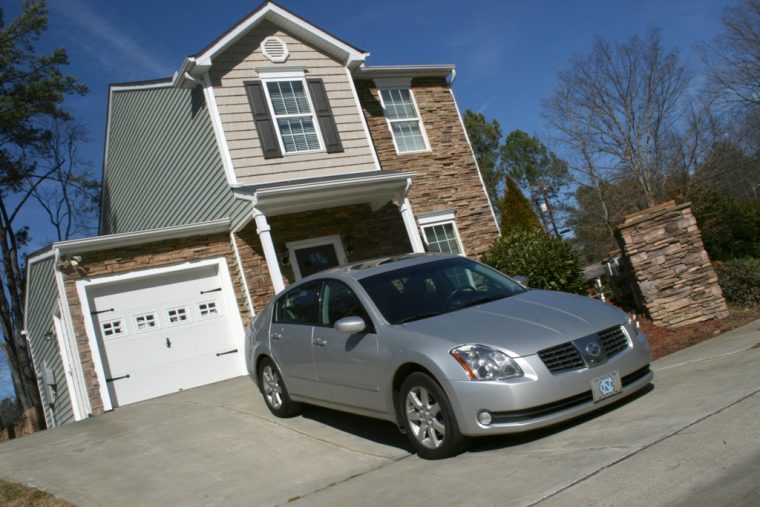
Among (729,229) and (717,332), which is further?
(729,229)

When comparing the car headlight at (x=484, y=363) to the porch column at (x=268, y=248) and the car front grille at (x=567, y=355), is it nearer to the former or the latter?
the car front grille at (x=567, y=355)

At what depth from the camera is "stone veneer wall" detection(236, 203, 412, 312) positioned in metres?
12.8

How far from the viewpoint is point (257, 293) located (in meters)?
12.7

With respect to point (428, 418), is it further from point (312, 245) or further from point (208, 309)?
point (312, 245)

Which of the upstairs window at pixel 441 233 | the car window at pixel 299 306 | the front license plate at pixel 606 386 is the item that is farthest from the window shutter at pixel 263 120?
the front license plate at pixel 606 386

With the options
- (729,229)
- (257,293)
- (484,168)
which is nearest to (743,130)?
(484,168)

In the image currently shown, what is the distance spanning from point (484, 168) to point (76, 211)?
832 inches

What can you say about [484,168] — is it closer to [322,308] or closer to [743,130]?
[743,130]

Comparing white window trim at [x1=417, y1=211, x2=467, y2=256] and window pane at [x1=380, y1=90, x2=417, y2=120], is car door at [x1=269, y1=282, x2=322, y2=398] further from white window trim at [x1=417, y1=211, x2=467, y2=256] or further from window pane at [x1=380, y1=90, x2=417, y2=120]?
window pane at [x1=380, y1=90, x2=417, y2=120]

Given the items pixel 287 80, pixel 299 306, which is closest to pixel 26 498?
pixel 299 306

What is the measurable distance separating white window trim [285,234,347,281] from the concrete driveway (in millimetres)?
4869

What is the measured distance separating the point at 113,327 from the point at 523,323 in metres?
8.72

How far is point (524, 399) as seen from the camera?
4703 millimetres

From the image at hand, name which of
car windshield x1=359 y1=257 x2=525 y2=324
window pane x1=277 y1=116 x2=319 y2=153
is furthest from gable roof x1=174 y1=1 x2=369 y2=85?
car windshield x1=359 y1=257 x2=525 y2=324
